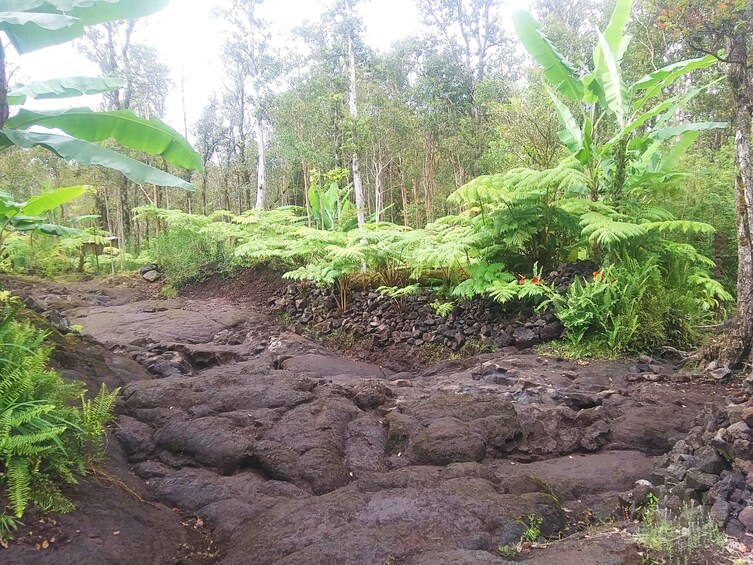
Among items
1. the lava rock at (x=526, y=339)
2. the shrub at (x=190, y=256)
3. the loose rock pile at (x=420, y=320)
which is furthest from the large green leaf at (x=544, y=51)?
the shrub at (x=190, y=256)

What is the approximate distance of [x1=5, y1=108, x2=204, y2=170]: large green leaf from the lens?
3502 mm

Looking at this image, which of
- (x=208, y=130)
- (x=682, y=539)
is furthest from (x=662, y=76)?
(x=208, y=130)

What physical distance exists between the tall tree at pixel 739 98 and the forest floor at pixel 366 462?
661 mm

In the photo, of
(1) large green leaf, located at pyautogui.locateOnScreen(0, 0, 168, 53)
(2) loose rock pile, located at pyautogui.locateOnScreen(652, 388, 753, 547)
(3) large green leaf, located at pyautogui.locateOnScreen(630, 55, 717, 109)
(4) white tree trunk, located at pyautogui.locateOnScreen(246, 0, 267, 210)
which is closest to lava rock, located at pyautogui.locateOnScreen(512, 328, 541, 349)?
(2) loose rock pile, located at pyautogui.locateOnScreen(652, 388, 753, 547)

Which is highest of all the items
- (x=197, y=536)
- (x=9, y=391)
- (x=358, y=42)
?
(x=358, y=42)

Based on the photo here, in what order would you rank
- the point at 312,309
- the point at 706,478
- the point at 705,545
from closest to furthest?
the point at 705,545 < the point at 706,478 < the point at 312,309

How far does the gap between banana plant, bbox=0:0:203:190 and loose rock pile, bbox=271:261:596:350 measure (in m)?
4.19

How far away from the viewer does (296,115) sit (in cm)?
1794

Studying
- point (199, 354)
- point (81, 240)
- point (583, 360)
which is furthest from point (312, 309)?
point (81, 240)

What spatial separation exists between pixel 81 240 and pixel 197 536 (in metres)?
13.8

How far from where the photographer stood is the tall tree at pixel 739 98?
4.41 m

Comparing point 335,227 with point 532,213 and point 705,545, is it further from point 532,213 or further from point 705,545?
point 705,545

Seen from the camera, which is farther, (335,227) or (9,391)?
(335,227)

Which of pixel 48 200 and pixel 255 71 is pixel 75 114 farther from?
pixel 255 71
